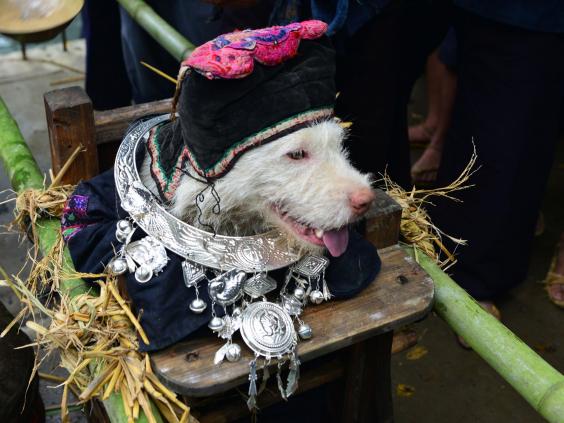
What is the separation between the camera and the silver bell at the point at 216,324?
4.14 ft

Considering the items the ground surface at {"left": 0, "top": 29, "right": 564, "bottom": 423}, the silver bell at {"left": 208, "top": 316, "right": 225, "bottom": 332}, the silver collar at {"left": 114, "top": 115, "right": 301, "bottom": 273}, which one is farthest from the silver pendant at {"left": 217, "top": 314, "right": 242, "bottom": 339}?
the ground surface at {"left": 0, "top": 29, "right": 564, "bottom": 423}

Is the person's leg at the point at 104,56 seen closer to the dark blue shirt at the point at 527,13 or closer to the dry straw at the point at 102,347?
the dark blue shirt at the point at 527,13

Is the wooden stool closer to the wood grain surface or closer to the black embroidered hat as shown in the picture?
the wood grain surface

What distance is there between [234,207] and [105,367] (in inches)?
15.3

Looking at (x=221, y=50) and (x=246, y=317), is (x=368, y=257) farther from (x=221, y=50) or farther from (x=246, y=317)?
(x=221, y=50)

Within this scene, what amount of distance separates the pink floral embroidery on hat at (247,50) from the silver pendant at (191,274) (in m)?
0.38

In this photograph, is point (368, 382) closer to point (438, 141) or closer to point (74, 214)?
point (74, 214)

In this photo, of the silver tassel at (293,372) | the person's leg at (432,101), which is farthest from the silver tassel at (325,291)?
the person's leg at (432,101)

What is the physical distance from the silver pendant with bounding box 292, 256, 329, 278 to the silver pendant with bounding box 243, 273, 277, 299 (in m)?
0.06

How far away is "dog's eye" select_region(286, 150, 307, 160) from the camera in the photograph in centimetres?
128

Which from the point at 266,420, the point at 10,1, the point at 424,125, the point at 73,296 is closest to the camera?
the point at 73,296

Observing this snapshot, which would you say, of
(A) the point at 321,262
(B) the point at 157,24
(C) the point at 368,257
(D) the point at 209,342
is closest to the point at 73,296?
(D) the point at 209,342

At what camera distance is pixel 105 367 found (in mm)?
1260

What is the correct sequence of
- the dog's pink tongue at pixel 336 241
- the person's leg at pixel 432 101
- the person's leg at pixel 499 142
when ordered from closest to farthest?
the dog's pink tongue at pixel 336 241
the person's leg at pixel 499 142
the person's leg at pixel 432 101
